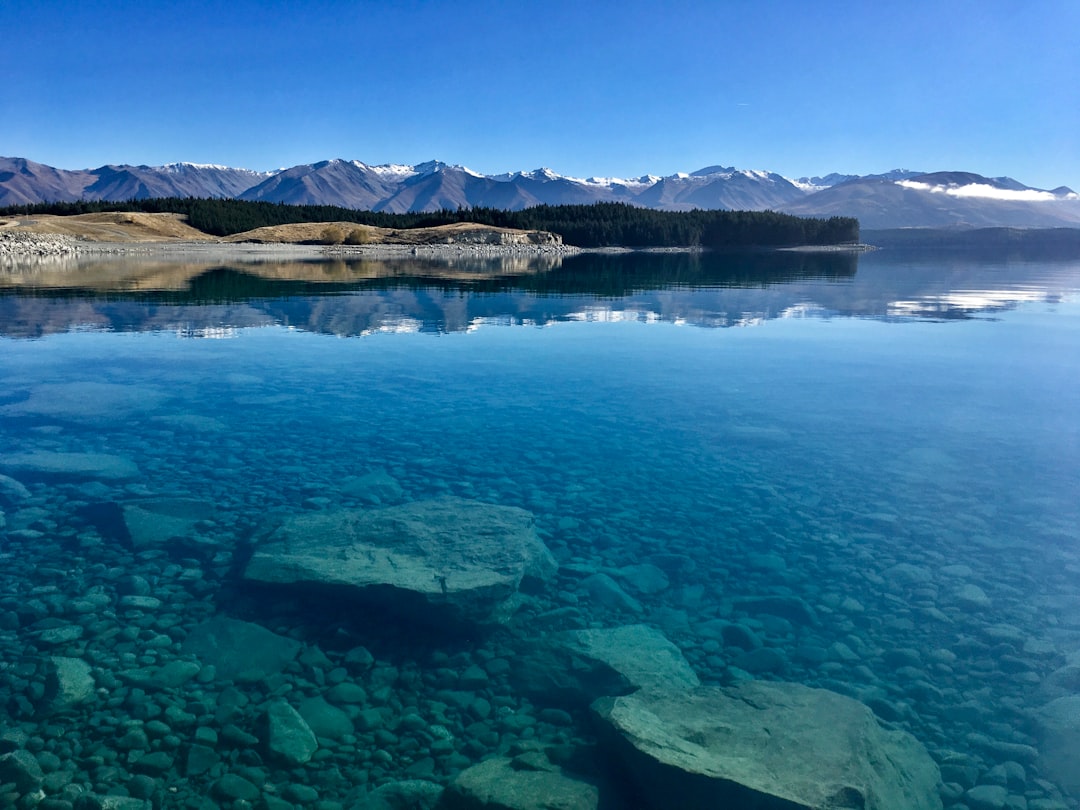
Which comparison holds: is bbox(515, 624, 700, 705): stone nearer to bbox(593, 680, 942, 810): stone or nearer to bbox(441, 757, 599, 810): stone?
bbox(593, 680, 942, 810): stone

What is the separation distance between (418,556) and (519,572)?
1653mm

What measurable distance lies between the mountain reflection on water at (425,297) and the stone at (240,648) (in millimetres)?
27097

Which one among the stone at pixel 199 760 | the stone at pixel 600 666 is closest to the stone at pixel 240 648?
the stone at pixel 199 760

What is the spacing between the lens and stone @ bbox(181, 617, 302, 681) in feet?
29.4

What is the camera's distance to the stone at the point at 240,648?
8.97 metres

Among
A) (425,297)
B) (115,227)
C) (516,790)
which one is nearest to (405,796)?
(516,790)

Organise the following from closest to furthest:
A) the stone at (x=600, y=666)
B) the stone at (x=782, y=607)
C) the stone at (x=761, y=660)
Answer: the stone at (x=600, y=666) → the stone at (x=761, y=660) → the stone at (x=782, y=607)

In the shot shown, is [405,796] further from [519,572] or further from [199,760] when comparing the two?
[519,572]

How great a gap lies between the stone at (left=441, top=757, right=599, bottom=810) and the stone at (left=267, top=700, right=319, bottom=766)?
172 centimetres

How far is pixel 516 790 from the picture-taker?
23.2 ft

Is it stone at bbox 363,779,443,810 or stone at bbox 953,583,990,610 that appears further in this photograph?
stone at bbox 953,583,990,610

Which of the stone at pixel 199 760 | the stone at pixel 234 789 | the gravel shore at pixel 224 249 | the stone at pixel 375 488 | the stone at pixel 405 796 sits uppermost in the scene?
the gravel shore at pixel 224 249

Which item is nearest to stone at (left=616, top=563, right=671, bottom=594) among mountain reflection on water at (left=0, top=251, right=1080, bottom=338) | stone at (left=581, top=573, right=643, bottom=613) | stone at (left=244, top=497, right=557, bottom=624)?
stone at (left=581, top=573, right=643, bottom=613)

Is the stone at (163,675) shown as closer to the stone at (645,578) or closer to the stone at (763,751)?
the stone at (763,751)
